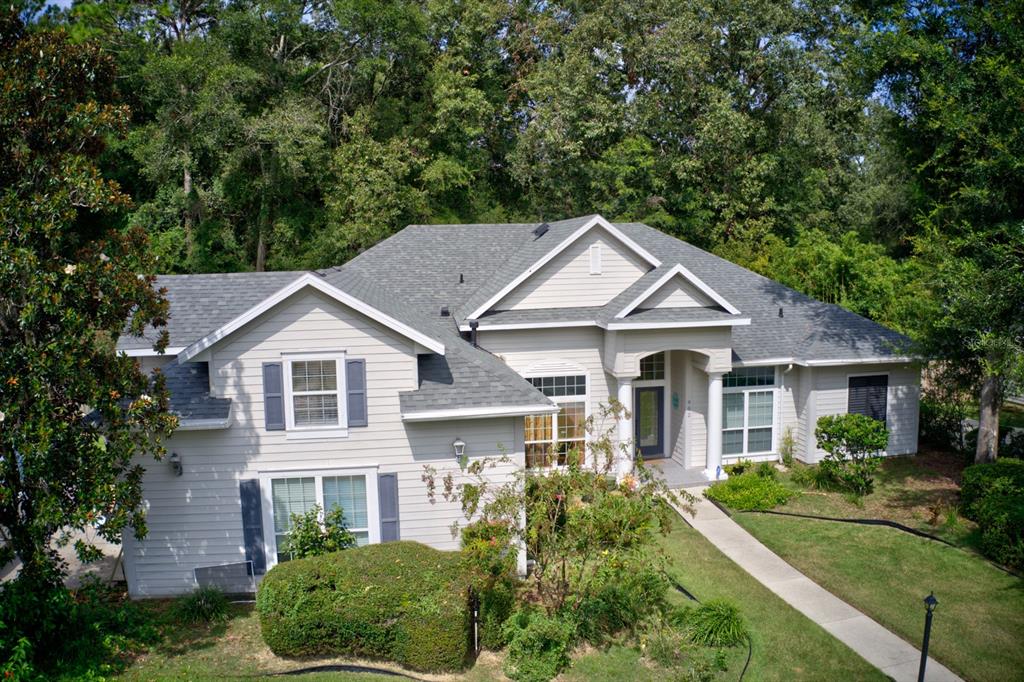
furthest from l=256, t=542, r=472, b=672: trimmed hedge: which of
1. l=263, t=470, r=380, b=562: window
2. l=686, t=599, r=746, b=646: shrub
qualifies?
l=686, t=599, r=746, b=646: shrub

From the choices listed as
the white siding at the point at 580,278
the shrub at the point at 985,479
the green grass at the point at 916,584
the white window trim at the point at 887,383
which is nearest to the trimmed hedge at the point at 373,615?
the green grass at the point at 916,584

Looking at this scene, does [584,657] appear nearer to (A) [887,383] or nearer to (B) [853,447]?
(B) [853,447]

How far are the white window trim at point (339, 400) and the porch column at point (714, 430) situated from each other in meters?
9.90

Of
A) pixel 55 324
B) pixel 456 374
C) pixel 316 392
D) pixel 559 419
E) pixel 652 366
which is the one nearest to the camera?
pixel 55 324

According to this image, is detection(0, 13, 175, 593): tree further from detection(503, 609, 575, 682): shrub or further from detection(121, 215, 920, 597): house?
detection(503, 609, 575, 682): shrub

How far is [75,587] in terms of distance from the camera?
13453 mm

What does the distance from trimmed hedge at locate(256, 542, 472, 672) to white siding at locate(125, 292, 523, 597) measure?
2.87m

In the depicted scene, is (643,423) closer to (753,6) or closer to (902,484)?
(902,484)

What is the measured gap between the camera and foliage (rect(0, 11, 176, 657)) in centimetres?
978

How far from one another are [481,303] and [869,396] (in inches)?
434

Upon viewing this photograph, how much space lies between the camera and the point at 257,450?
13250mm

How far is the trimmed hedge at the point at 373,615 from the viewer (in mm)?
10281

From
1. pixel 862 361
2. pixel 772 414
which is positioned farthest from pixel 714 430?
pixel 862 361

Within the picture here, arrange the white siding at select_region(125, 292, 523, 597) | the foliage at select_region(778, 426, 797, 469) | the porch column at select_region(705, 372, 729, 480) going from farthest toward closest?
the foliage at select_region(778, 426, 797, 469) < the porch column at select_region(705, 372, 729, 480) < the white siding at select_region(125, 292, 523, 597)
